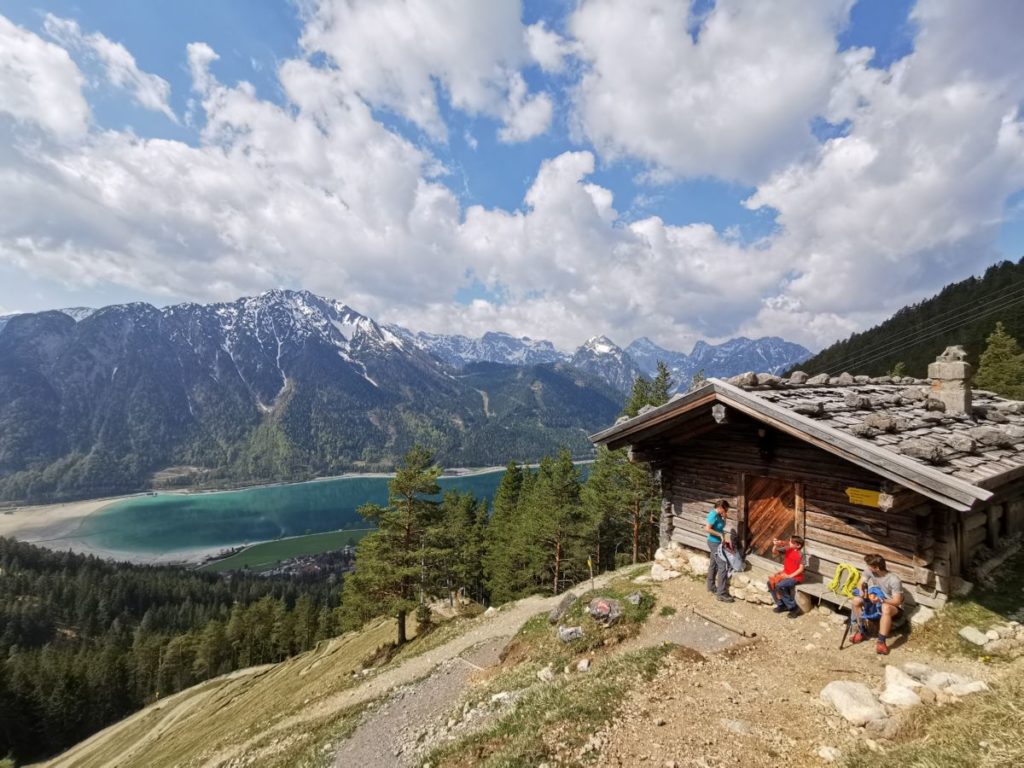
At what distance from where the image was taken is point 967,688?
22.1 ft

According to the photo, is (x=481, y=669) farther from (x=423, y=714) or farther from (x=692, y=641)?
(x=692, y=641)

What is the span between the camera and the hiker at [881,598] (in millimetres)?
8923

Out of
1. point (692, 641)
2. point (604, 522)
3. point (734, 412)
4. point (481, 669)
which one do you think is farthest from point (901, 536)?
point (604, 522)

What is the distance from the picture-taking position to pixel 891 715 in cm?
659

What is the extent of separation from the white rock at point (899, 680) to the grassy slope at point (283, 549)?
146 metres

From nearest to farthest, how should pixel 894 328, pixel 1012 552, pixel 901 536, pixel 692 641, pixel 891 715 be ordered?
pixel 891 715
pixel 901 536
pixel 692 641
pixel 1012 552
pixel 894 328

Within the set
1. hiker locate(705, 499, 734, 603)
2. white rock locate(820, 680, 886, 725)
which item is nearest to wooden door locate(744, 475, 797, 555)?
hiker locate(705, 499, 734, 603)

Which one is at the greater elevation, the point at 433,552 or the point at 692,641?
the point at 692,641

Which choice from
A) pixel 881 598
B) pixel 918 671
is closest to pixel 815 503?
pixel 881 598

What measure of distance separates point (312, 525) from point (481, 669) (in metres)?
208

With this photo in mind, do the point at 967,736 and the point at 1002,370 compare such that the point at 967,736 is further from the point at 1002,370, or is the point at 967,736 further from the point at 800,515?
the point at 1002,370

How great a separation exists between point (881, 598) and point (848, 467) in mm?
2744

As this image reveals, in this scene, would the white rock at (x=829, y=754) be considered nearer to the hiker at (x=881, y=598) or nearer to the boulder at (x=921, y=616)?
the hiker at (x=881, y=598)

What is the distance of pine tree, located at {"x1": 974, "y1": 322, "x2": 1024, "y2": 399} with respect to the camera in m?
41.1
